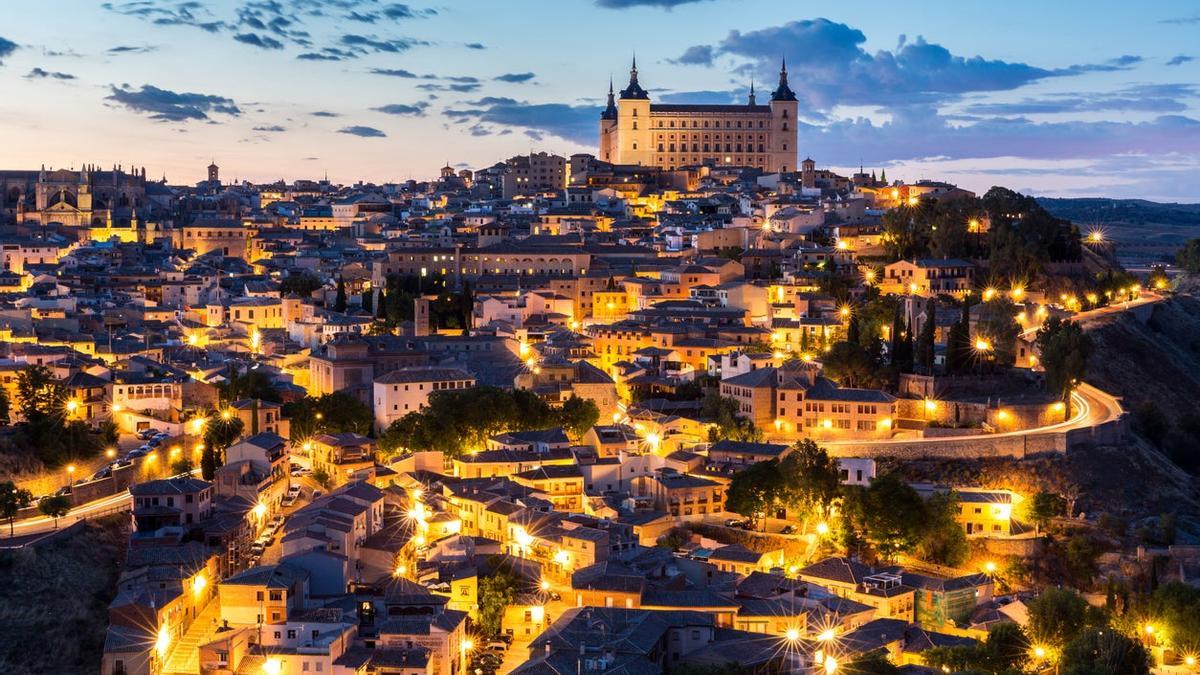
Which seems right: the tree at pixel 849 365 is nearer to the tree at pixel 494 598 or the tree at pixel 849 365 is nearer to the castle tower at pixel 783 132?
the tree at pixel 494 598

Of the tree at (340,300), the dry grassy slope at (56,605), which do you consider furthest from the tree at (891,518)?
the tree at (340,300)

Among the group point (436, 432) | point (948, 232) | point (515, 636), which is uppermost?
point (948, 232)

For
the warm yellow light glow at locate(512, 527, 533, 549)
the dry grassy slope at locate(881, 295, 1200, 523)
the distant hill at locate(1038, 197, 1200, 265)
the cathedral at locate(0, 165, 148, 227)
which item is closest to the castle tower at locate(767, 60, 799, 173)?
the distant hill at locate(1038, 197, 1200, 265)

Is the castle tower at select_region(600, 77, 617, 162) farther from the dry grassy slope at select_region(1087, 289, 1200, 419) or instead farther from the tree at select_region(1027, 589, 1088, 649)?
the tree at select_region(1027, 589, 1088, 649)

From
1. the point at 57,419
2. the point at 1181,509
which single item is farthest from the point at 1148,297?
the point at 57,419

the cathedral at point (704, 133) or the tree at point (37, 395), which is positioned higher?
the cathedral at point (704, 133)

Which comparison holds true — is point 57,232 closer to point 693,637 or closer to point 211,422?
point 211,422
